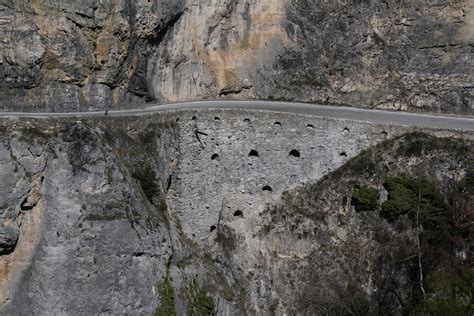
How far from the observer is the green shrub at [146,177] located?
37031 mm

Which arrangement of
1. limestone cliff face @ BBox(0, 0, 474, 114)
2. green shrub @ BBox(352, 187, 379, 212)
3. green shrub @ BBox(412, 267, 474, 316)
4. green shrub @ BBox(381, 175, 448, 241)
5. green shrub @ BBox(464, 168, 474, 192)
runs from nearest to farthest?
green shrub @ BBox(412, 267, 474, 316) → green shrub @ BBox(381, 175, 448, 241) → green shrub @ BBox(464, 168, 474, 192) → green shrub @ BBox(352, 187, 379, 212) → limestone cliff face @ BBox(0, 0, 474, 114)

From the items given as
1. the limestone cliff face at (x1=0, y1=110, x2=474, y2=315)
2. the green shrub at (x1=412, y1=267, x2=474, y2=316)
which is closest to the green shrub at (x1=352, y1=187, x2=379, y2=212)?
the limestone cliff face at (x1=0, y1=110, x2=474, y2=315)

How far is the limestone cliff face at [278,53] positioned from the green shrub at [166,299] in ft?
38.7

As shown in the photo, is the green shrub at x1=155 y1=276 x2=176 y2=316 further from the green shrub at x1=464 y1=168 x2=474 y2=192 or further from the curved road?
the green shrub at x1=464 y1=168 x2=474 y2=192

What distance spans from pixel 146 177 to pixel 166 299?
6.84 metres

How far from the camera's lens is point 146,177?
122 feet

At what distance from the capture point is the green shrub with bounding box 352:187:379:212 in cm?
3969

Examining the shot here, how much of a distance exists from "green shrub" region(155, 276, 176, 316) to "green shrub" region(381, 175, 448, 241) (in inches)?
525

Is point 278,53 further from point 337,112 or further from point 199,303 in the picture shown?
point 199,303

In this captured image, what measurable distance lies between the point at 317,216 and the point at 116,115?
1328cm

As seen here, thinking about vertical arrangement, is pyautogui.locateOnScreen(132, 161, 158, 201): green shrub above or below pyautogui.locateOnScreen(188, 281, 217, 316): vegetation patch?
above

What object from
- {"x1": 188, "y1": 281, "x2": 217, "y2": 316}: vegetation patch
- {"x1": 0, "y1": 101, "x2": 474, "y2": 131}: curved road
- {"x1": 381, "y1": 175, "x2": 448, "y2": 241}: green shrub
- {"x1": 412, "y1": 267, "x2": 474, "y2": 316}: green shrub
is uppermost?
{"x1": 0, "y1": 101, "x2": 474, "y2": 131}: curved road

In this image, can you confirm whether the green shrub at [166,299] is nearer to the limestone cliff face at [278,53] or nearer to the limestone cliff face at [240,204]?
the limestone cliff face at [240,204]

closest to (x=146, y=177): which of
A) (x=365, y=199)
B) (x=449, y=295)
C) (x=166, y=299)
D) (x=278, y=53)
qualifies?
(x=166, y=299)
